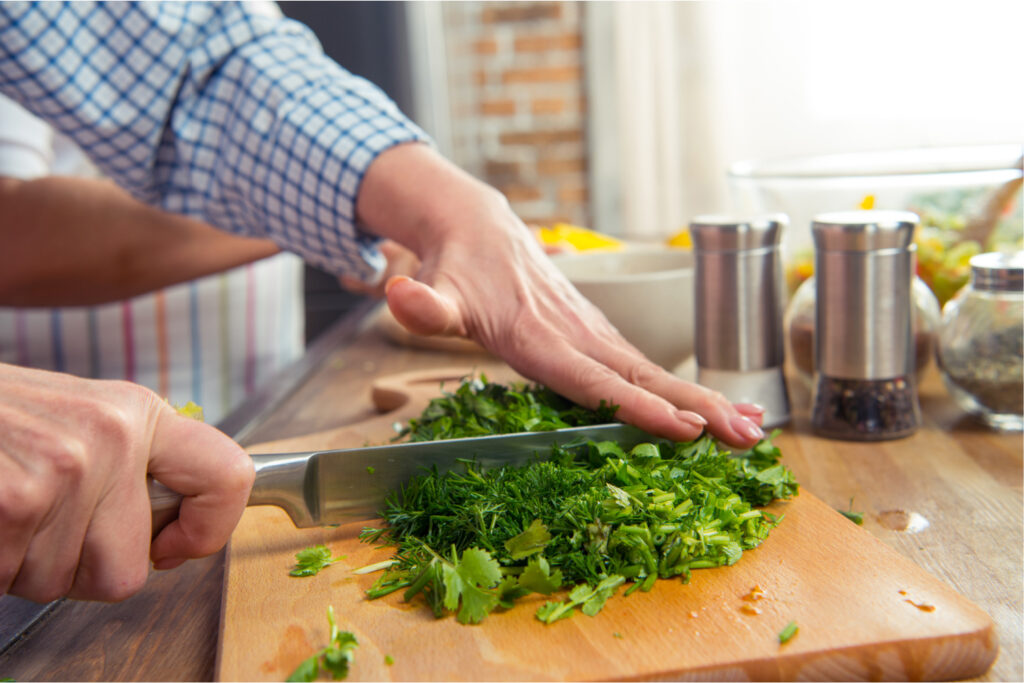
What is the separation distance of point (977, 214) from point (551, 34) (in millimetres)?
3151

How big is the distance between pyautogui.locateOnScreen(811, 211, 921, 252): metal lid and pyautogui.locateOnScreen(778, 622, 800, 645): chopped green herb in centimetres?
47

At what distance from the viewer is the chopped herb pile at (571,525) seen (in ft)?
2.02

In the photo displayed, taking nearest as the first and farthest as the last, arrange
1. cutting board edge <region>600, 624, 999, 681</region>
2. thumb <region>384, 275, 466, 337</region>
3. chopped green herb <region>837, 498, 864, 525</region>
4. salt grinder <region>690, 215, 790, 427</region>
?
1. cutting board edge <region>600, 624, 999, 681</region>
2. chopped green herb <region>837, 498, 864, 525</region>
3. thumb <region>384, 275, 466, 337</region>
4. salt grinder <region>690, 215, 790, 427</region>

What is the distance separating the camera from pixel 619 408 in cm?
86

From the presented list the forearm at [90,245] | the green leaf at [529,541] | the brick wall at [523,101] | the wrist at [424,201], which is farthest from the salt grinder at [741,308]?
the brick wall at [523,101]

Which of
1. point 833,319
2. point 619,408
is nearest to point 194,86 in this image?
point 619,408

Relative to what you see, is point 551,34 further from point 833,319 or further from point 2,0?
point 833,319

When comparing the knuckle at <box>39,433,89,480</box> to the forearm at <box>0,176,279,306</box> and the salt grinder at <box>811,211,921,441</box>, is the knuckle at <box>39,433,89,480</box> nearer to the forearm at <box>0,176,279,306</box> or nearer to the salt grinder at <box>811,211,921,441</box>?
the salt grinder at <box>811,211,921,441</box>

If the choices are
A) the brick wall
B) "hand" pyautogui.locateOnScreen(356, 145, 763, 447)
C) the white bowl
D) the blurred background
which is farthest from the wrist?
the brick wall

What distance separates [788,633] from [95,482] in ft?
1.52

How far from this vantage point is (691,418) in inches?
32.1

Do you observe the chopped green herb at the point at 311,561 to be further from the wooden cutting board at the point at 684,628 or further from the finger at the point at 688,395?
the finger at the point at 688,395

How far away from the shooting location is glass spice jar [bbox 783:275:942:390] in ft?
3.43

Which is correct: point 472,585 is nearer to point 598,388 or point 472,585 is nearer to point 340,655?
point 340,655
